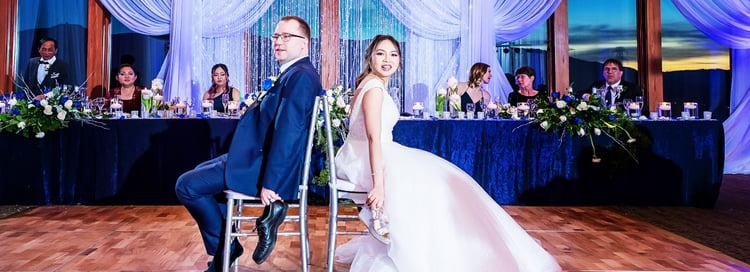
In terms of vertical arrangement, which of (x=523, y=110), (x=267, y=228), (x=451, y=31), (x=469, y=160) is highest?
(x=451, y=31)

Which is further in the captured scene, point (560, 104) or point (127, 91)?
point (127, 91)

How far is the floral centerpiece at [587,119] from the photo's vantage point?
4657 mm

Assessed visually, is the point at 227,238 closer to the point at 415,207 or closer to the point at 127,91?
the point at 415,207

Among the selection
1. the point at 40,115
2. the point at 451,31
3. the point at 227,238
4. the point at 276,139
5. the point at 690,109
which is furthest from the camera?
the point at 451,31

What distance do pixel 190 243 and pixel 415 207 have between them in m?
1.64

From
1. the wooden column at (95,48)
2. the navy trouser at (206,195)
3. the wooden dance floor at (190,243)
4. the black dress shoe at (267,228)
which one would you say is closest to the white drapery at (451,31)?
the wooden dance floor at (190,243)

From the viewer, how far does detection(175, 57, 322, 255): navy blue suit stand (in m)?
2.28

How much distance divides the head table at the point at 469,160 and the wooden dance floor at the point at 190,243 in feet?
0.61

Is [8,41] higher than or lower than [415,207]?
higher

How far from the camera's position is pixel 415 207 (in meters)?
2.47

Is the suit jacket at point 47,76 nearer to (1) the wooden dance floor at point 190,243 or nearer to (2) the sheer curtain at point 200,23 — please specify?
(2) the sheer curtain at point 200,23

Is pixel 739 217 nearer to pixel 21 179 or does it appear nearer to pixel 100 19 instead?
pixel 21 179

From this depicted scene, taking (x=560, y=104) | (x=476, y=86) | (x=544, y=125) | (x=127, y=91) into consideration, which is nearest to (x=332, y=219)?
(x=544, y=125)

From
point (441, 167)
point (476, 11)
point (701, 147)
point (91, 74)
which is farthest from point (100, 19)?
point (701, 147)
